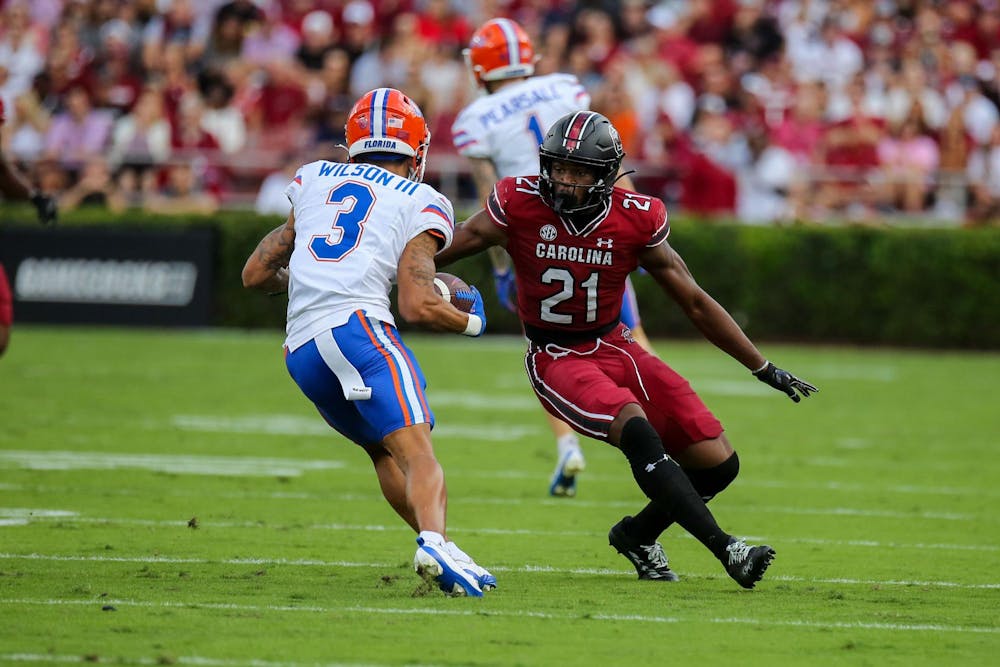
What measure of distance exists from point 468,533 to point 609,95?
9964mm

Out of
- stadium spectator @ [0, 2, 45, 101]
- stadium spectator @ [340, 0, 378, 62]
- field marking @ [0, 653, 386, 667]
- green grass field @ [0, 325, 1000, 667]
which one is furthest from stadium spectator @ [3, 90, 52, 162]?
field marking @ [0, 653, 386, 667]

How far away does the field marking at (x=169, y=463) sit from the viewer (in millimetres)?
8977

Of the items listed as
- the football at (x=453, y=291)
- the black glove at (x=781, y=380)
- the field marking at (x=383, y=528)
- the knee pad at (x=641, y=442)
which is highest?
the football at (x=453, y=291)

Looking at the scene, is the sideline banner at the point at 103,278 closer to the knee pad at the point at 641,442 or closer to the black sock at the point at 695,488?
the black sock at the point at 695,488

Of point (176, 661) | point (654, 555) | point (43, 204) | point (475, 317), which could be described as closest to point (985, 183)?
point (43, 204)

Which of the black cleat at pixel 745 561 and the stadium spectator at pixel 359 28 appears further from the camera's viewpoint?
the stadium spectator at pixel 359 28

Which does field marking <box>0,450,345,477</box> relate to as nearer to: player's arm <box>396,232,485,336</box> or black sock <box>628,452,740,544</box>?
black sock <box>628,452,740,544</box>

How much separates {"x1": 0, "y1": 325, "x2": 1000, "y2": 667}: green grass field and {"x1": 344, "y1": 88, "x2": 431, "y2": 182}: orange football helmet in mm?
1580

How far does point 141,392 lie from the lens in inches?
494

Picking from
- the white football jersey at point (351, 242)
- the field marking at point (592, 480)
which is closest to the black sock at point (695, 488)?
the white football jersey at point (351, 242)

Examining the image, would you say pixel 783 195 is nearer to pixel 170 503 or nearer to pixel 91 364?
pixel 91 364

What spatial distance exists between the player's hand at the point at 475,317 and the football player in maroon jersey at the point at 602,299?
0.33 meters

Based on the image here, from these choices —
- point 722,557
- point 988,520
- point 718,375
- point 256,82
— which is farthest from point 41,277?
point 722,557

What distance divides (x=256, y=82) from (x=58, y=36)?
279cm
